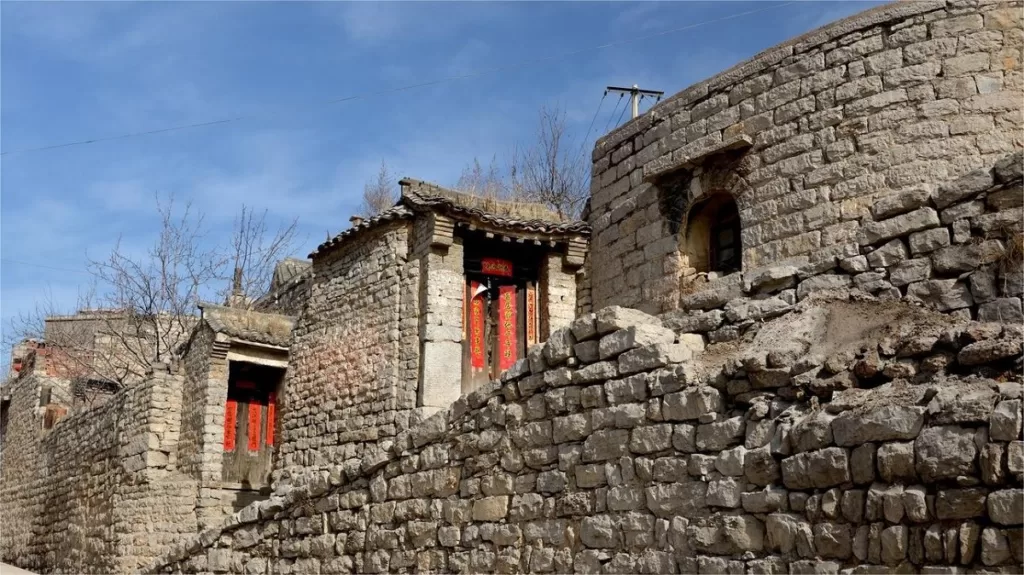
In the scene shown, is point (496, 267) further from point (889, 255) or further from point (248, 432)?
point (889, 255)

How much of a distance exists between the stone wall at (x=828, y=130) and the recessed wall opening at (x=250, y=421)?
7.49 m

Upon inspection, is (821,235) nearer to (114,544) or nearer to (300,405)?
(300,405)

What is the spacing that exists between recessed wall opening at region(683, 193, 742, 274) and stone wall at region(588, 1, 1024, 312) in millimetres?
97

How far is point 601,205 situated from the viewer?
12.0 m

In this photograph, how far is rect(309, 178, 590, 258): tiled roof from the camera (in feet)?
42.3

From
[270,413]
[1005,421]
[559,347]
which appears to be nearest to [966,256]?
[1005,421]

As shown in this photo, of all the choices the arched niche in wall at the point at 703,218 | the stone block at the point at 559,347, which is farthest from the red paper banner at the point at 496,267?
the stone block at the point at 559,347

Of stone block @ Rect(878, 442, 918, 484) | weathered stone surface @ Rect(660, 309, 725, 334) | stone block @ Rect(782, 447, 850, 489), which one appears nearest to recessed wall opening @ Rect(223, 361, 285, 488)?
weathered stone surface @ Rect(660, 309, 725, 334)

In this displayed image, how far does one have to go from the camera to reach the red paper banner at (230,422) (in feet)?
50.6

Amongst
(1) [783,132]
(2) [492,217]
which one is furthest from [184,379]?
(1) [783,132]

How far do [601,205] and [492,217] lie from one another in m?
1.81

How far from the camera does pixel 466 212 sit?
13008 mm

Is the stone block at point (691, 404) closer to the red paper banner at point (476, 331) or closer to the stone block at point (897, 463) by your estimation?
the stone block at point (897, 463)

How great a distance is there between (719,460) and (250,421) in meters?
12.1
